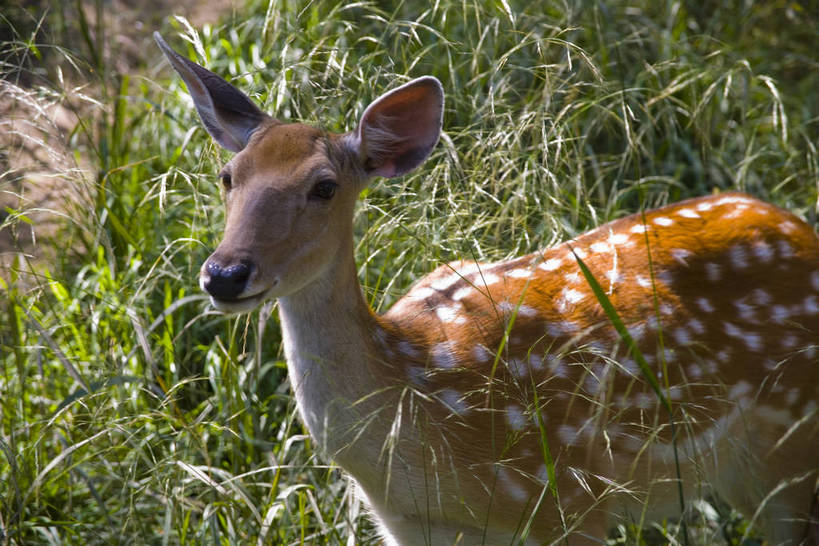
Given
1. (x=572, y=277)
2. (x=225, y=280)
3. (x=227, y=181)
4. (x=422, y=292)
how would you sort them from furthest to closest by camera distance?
(x=422, y=292) < (x=572, y=277) < (x=227, y=181) < (x=225, y=280)

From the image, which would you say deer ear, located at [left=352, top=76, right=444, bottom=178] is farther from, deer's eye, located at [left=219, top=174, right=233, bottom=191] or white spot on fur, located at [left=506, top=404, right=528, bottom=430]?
white spot on fur, located at [left=506, top=404, right=528, bottom=430]

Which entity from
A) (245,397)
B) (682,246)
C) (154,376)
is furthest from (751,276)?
(154,376)

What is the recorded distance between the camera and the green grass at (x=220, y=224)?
3.49 meters

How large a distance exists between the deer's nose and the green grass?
0.47 metres

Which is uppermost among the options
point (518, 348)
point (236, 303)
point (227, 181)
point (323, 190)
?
point (227, 181)

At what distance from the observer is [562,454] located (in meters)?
3.34

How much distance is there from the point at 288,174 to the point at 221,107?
1.51 feet

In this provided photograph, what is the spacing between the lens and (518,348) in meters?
3.45

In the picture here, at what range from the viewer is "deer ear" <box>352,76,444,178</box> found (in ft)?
11.0

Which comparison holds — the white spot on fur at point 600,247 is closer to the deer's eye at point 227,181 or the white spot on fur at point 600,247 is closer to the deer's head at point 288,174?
the deer's head at point 288,174

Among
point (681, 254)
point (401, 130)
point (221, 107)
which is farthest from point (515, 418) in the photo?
point (221, 107)

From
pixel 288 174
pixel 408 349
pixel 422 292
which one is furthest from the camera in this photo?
pixel 422 292

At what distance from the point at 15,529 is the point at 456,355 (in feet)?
4.64

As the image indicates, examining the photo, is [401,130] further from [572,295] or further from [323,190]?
[572,295]
